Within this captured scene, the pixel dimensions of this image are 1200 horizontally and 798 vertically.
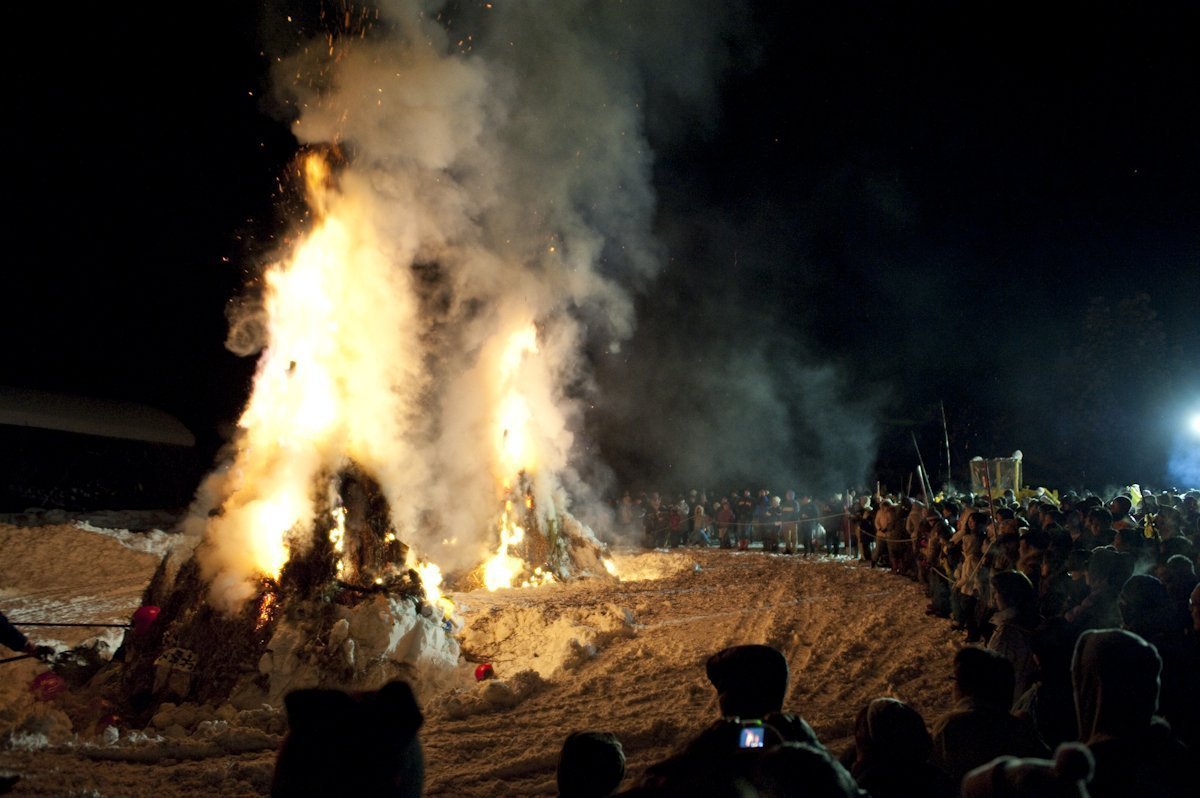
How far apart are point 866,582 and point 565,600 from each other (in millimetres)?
6004

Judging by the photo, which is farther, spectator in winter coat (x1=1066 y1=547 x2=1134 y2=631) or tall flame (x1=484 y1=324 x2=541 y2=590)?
tall flame (x1=484 y1=324 x2=541 y2=590)

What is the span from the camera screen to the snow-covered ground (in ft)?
10.2

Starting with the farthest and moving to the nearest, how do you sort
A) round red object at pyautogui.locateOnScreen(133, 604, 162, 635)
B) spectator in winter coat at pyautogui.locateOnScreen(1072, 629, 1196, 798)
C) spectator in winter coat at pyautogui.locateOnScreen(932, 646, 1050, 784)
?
round red object at pyautogui.locateOnScreen(133, 604, 162, 635)
spectator in winter coat at pyautogui.locateOnScreen(932, 646, 1050, 784)
spectator in winter coat at pyautogui.locateOnScreen(1072, 629, 1196, 798)

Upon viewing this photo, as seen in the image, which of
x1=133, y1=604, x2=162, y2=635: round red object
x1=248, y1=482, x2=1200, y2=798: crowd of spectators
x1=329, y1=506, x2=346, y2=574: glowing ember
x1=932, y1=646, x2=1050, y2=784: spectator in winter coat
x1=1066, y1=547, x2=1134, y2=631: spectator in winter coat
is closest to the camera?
x1=248, y1=482, x2=1200, y2=798: crowd of spectators

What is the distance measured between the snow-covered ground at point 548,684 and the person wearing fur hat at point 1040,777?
334 cm

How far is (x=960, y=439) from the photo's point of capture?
3456cm

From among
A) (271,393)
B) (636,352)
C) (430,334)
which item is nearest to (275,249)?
(271,393)

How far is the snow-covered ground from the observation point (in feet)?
16.4

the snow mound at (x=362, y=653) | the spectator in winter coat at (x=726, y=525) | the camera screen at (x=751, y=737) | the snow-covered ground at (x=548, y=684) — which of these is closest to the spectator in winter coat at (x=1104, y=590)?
the snow-covered ground at (x=548, y=684)

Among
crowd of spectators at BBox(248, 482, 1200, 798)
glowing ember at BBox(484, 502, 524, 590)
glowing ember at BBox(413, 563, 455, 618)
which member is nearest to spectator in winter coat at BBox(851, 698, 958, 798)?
crowd of spectators at BBox(248, 482, 1200, 798)

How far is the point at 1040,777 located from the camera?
194 cm

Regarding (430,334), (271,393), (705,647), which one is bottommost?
(705,647)

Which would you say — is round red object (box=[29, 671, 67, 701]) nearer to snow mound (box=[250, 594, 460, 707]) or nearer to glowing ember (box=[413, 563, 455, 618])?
snow mound (box=[250, 594, 460, 707])

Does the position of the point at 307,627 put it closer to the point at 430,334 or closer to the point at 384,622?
the point at 384,622
